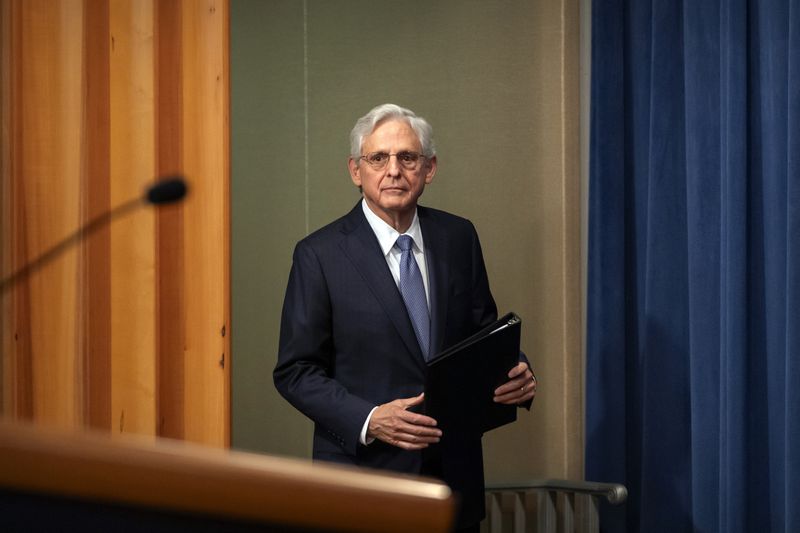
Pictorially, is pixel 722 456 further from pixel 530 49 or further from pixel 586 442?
pixel 530 49

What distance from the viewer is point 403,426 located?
2320 mm

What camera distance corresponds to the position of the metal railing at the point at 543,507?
10.6 ft

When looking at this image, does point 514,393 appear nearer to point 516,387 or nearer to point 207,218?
point 516,387

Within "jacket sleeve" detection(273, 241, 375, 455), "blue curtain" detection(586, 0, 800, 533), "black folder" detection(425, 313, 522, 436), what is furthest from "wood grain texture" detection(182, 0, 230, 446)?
"blue curtain" detection(586, 0, 800, 533)

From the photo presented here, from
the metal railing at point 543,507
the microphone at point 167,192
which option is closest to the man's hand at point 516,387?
the metal railing at point 543,507

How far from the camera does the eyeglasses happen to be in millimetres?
2582

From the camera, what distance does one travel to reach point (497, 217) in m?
3.45

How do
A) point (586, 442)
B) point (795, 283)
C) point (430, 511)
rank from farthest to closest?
point (586, 442) < point (795, 283) < point (430, 511)

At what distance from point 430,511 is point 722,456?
7.17 feet

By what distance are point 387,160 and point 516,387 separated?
68 cm

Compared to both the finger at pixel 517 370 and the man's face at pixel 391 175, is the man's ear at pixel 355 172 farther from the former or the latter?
the finger at pixel 517 370

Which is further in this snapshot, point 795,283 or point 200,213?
point 200,213

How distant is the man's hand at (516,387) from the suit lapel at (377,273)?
216mm

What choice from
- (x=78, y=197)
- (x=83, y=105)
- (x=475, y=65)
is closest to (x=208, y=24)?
(x=83, y=105)
